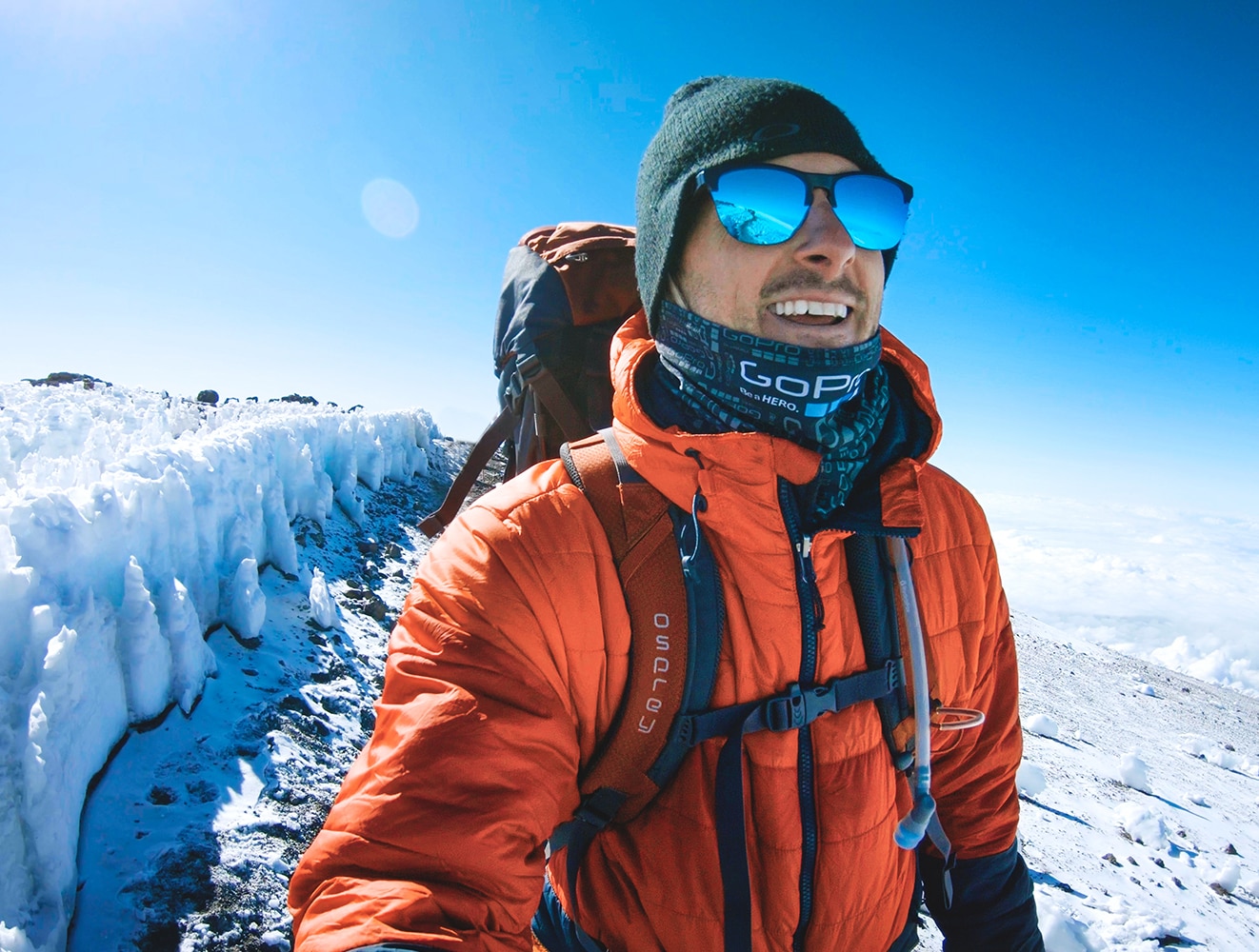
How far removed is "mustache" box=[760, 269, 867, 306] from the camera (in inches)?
62.4

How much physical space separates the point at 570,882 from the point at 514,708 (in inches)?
22.7

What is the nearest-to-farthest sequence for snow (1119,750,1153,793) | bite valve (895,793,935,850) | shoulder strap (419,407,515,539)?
bite valve (895,793,935,850), shoulder strap (419,407,515,539), snow (1119,750,1153,793)

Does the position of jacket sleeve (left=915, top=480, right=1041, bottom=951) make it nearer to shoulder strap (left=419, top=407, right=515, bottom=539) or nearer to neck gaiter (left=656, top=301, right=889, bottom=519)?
neck gaiter (left=656, top=301, right=889, bottom=519)

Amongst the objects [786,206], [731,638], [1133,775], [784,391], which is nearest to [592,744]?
[731,638]

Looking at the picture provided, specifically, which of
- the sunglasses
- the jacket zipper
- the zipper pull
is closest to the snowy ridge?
the jacket zipper

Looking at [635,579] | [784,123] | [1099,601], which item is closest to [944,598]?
[635,579]

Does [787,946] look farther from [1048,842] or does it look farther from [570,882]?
[1048,842]

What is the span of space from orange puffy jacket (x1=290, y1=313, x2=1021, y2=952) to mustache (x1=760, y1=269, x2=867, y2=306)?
1.34 feet

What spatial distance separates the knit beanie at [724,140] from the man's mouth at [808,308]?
1.39ft

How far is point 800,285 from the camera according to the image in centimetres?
159

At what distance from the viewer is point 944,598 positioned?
174 centimetres

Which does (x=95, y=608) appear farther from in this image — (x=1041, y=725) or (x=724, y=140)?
(x=1041, y=725)

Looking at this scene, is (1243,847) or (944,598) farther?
(1243,847)

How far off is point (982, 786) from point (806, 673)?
944 millimetres
